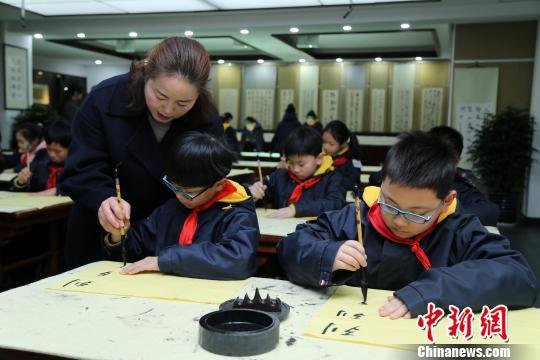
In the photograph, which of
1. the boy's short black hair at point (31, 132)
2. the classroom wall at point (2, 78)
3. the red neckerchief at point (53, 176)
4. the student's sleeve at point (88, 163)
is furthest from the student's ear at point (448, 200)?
the classroom wall at point (2, 78)

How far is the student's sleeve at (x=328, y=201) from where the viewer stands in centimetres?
268

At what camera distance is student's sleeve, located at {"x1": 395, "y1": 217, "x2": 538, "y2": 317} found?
3.61 feet

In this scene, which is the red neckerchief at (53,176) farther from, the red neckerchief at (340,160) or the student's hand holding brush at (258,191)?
the red neckerchief at (340,160)

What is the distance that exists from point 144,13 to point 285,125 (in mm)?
2912

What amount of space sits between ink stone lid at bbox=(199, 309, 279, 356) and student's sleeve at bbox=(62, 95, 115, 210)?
81 centimetres

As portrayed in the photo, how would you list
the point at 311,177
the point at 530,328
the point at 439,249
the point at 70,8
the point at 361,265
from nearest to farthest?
the point at 530,328 < the point at 361,265 < the point at 439,249 < the point at 311,177 < the point at 70,8

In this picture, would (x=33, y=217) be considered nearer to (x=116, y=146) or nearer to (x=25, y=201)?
(x=25, y=201)

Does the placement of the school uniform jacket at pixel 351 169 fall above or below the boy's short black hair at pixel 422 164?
below

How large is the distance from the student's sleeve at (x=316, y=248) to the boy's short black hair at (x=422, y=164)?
0.20 meters

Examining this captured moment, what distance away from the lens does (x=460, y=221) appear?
1.35 metres

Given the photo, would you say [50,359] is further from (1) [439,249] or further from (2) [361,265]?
(1) [439,249]

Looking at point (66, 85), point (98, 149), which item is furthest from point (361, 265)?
point (66, 85)

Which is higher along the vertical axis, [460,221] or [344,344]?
[460,221]

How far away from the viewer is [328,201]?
9.21 ft
